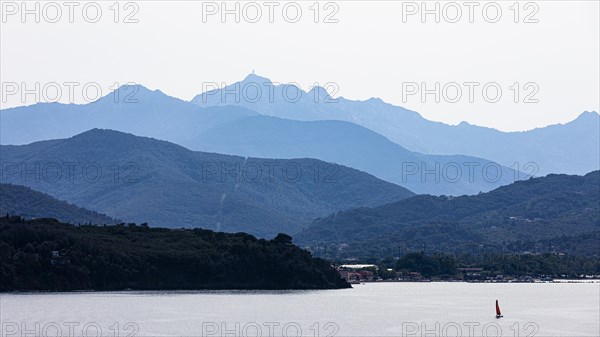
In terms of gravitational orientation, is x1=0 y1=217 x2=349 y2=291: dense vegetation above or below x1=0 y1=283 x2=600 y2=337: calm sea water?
above

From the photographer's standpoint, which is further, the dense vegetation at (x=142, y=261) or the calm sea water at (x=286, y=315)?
Result: the dense vegetation at (x=142, y=261)

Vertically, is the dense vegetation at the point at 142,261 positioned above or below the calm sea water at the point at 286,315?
above

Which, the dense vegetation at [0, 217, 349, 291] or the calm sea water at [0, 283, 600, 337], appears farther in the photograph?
the dense vegetation at [0, 217, 349, 291]

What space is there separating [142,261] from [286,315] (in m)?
50.1

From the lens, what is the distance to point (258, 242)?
631 ft

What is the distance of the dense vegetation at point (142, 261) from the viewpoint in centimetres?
16700

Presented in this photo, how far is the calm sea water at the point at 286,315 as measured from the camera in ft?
370

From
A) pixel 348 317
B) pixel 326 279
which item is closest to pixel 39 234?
pixel 326 279

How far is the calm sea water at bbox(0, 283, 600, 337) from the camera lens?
370 ft

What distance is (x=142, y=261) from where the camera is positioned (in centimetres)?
17675

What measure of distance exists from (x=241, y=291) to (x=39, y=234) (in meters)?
31.3

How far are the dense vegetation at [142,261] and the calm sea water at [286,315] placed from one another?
257 inches

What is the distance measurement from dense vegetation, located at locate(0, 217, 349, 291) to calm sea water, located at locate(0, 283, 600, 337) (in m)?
6.52

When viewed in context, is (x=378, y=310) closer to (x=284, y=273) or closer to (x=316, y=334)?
(x=316, y=334)
